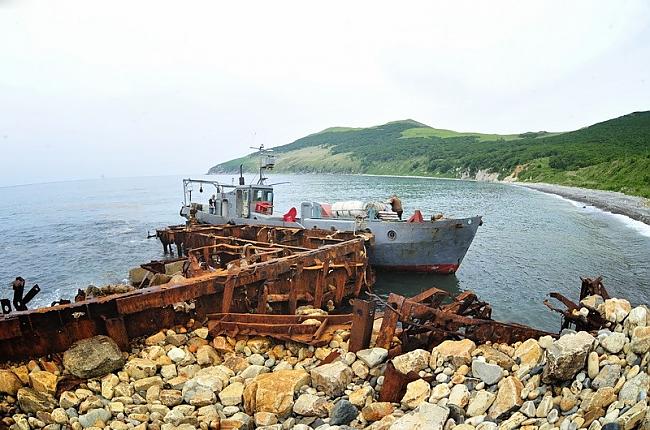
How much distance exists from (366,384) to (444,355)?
126 centimetres

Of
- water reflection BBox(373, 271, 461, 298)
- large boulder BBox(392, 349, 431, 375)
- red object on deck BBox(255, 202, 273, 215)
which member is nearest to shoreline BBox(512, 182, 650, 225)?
water reflection BBox(373, 271, 461, 298)

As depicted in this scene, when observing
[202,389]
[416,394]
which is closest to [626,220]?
[416,394]

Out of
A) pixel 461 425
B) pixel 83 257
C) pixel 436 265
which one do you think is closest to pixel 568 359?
pixel 461 425

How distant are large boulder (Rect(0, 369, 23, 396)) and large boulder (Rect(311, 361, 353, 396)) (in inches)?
164

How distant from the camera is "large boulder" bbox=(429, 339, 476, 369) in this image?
19.6 ft

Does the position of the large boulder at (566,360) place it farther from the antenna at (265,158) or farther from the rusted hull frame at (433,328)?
the antenna at (265,158)

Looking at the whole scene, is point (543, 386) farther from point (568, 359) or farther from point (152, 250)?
point (152, 250)

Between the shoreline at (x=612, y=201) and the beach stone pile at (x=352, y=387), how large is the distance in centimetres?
3280

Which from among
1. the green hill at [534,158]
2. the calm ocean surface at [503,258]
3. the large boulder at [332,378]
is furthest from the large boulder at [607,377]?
the green hill at [534,158]

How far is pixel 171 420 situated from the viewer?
17.8 feet

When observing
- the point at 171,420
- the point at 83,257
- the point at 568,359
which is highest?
the point at 568,359

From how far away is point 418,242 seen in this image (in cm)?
1789

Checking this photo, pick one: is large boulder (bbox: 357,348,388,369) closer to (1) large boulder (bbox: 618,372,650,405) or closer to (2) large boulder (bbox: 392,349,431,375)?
(2) large boulder (bbox: 392,349,431,375)

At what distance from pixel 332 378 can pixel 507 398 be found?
2381 millimetres
